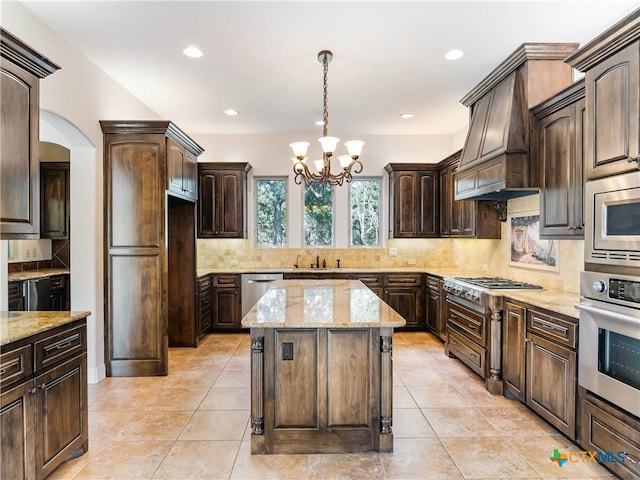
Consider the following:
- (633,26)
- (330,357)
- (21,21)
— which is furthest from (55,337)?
(633,26)

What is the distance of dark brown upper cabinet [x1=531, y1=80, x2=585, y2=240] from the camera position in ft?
9.17

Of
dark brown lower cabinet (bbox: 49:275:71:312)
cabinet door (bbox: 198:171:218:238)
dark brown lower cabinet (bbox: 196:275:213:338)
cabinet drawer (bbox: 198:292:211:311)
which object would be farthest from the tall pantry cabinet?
dark brown lower cabinet (bbox: 49:275:71:312)

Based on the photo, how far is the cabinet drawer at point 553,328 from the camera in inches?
99.8

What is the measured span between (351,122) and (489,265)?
2.86m

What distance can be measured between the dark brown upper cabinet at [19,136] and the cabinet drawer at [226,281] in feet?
11.0

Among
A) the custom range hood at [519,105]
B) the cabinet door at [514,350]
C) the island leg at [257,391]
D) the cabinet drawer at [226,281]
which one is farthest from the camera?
the cabinet drawer at [226,281]

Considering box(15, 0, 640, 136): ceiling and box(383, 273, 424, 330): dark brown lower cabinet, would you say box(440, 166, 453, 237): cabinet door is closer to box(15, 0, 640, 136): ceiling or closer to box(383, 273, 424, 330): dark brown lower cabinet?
box(383, 273, 424, 330): dark brown lower cabinet

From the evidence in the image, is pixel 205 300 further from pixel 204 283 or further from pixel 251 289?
pixel 251 289

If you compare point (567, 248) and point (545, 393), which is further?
point (567, 248)

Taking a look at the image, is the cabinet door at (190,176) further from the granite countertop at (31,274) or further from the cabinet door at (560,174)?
the cabinet door at (560,174)

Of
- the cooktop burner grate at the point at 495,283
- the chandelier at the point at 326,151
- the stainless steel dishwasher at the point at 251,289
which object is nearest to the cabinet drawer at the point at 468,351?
the cooktop burner grate at the point at 495,283

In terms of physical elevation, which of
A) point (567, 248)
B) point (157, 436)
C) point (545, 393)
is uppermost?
point (567, 248)

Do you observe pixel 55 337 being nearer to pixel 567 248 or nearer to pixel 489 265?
pixel 567 248

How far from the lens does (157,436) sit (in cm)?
270
